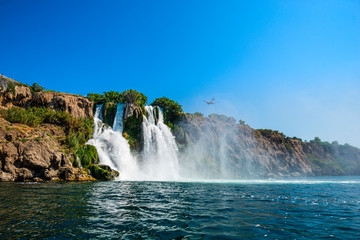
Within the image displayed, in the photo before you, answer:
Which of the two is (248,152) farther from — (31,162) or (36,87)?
(36,87)

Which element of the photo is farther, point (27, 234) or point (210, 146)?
point (210, 146)

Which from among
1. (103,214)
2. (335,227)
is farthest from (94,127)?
Result: (335,227)

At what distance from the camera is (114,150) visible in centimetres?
3253

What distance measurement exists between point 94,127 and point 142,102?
12.5 m

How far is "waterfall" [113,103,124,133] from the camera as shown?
38.8 m

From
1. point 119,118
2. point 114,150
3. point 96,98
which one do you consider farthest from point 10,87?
point 114,150

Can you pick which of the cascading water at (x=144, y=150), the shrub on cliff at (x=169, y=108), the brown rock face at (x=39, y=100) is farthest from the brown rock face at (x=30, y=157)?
the shrub on cliff at (x=169, y=108)

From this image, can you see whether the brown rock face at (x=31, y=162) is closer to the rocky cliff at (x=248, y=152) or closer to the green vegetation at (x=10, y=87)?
the green vegetation at (x=10, y=87)

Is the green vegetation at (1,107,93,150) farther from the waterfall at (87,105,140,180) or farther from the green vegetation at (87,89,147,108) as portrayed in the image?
the green vegetation at (87,89,147,108)

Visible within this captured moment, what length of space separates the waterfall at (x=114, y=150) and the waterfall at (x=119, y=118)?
1369mm

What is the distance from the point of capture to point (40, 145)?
73.0 ft

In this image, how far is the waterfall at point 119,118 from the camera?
127 feet

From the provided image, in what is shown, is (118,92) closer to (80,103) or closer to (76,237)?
(80,103)

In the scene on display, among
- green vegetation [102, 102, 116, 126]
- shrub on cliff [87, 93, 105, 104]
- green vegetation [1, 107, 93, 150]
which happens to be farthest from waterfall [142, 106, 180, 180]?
green vegetation [1, 107, 93, 150]
